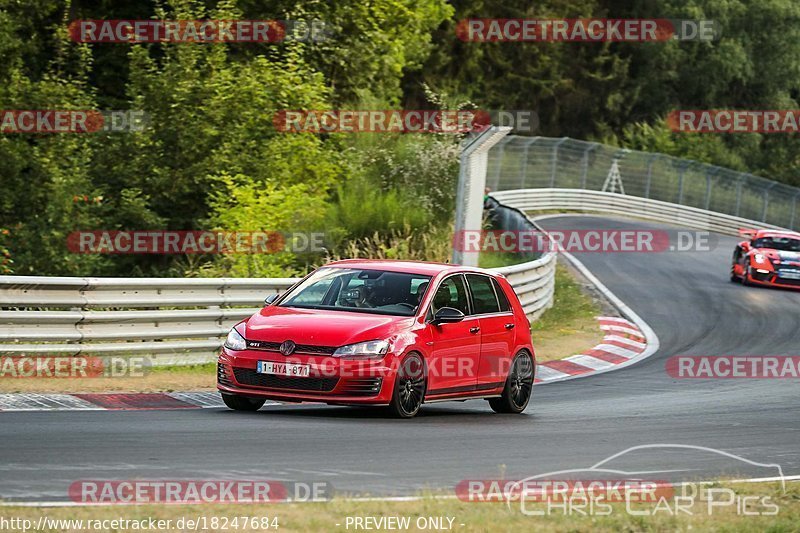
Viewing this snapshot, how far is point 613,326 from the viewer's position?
23.4 m

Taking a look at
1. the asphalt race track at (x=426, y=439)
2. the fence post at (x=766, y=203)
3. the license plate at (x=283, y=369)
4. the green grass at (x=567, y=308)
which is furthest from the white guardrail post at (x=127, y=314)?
the fence post at (x=766, y=203)

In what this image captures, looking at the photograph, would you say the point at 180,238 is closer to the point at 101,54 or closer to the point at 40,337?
the point at 101,54

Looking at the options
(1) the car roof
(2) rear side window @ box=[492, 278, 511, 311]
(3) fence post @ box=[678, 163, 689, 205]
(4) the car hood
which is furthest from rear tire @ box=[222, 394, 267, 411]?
(3) fence post @ box=[678, 163, 689, 205]

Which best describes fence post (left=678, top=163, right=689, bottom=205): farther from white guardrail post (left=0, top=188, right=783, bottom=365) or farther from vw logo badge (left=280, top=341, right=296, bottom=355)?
vw logo badge (left=280, top=341, right=296, bottom=355)

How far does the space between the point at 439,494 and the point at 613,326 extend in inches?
614

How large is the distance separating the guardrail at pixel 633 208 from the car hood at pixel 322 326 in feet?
119

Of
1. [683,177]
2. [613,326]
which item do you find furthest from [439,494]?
[683,177]

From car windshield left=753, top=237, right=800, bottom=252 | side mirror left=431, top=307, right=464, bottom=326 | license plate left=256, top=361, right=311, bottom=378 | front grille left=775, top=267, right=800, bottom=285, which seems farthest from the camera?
car windshield left=753, top=237, right=800, bottom=252

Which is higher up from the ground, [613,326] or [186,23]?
[186,23]

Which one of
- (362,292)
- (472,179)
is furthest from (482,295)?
(472,179)

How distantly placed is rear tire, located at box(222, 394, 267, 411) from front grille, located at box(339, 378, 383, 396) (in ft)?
3.15

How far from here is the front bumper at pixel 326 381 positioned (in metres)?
11.6

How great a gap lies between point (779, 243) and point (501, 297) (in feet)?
64.5

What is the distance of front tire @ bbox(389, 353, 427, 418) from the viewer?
1191 centimetres
